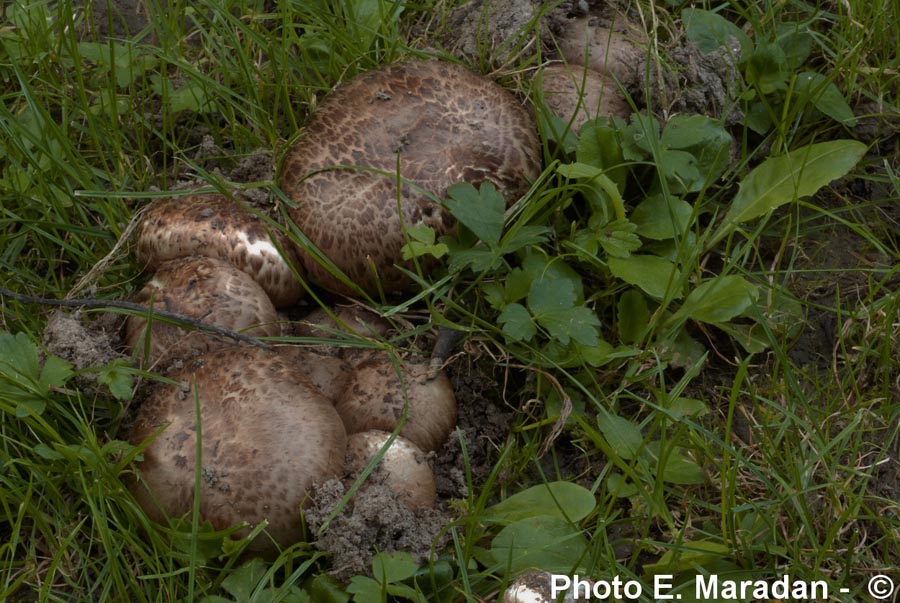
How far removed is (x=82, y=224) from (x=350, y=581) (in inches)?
63.7

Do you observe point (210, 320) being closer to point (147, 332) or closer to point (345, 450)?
point (147, 332)

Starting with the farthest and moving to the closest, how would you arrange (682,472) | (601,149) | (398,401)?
(601,149) → (398,401) → (682,472)

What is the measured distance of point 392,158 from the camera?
292 cm

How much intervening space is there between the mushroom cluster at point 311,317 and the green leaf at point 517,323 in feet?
0.89

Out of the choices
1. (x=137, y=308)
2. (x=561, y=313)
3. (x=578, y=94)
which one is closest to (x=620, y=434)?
(x=561, y=313)

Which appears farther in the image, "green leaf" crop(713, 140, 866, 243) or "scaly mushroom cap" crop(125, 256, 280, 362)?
"green leaf" crop(713, 140, 866, 243)

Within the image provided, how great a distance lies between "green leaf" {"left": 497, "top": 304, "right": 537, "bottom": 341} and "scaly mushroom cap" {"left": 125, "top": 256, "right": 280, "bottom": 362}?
2.31 ft

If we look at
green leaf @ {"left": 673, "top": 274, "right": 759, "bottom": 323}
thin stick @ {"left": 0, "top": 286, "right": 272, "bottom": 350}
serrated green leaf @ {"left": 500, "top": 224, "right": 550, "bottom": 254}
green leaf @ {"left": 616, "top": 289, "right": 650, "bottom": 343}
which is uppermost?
serrated green leaf @ {"left": 500, "top": 224, "right": 550, "bottom": 254}

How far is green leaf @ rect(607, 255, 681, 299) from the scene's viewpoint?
2.85m

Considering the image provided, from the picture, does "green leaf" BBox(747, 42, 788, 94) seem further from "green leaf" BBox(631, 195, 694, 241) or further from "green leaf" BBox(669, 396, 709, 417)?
"green leaf" BBox(669, 396, 709, 417)

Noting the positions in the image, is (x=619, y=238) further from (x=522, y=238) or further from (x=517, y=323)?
(x=517, y=323)

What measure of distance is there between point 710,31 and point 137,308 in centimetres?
222

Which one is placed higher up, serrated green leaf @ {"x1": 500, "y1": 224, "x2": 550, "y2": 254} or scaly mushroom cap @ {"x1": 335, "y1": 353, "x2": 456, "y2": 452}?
serrated green leaf @ {"x1": 500, "y1": 224, "x2": 550, "y2": 254}

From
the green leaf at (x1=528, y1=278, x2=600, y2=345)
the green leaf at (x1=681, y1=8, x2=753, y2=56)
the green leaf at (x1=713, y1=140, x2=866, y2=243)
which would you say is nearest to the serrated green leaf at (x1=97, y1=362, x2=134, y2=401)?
the green leaf at (x1=528, y1=278, x2=600, y2=345)
